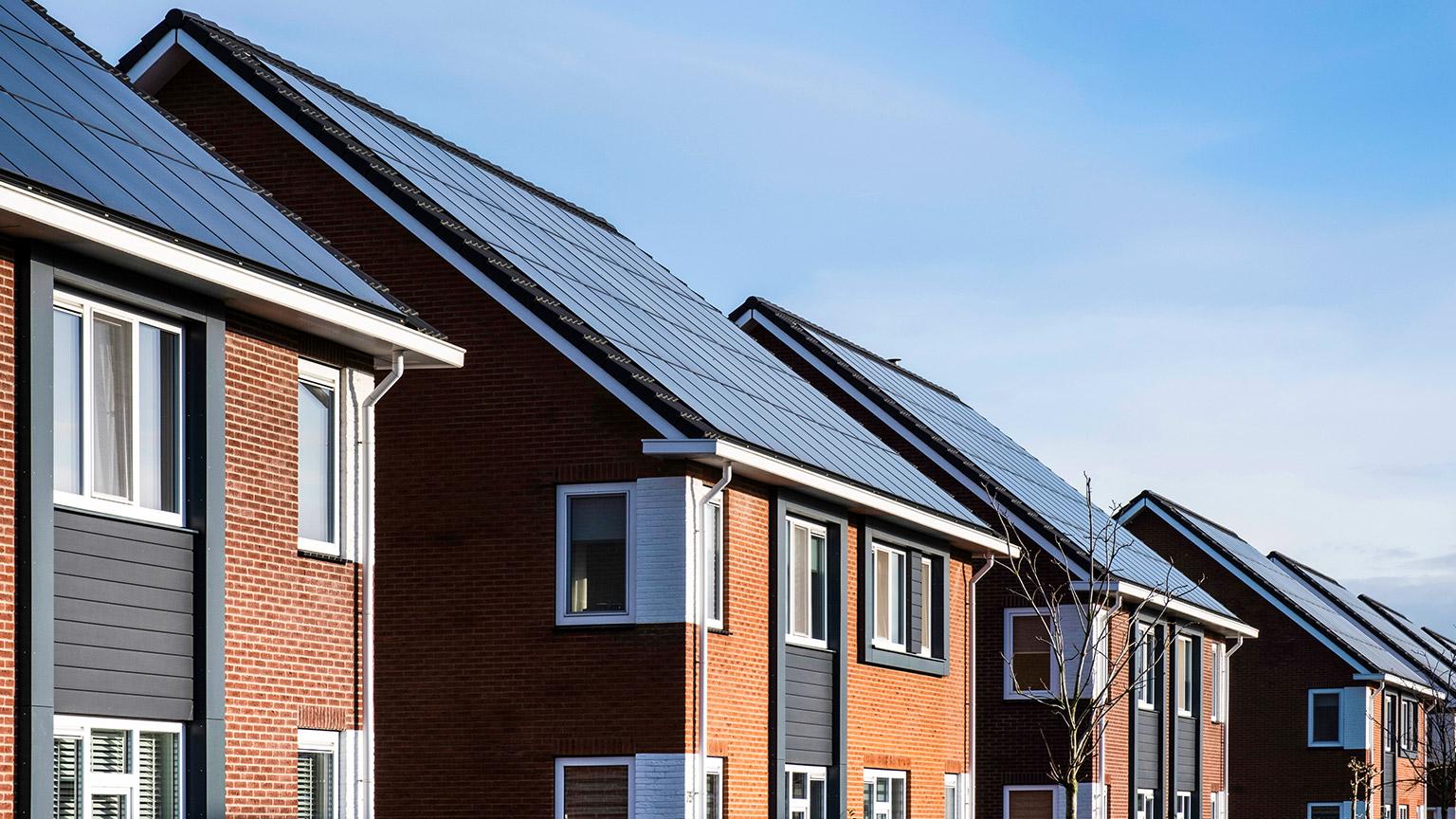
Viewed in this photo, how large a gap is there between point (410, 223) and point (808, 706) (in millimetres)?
7082

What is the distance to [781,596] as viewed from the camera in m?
21.3

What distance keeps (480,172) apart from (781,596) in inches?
Answer: 292

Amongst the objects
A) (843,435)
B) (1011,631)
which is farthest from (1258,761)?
(843,435)

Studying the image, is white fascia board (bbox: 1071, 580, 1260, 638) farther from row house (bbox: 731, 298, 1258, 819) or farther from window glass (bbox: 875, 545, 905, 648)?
window glass (bbox: 875, 545, 905, 648)

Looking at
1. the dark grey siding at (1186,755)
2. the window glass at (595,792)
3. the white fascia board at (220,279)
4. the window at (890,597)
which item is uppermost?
the white fascia board at (220,279)

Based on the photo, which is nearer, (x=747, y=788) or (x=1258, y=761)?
(x=747, y=788)

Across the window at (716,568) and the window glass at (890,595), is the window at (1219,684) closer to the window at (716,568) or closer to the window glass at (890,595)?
the window glass at (890,595)

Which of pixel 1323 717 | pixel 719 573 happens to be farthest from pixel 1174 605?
pixel 719 573

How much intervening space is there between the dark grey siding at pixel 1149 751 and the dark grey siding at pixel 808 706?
42.8ft

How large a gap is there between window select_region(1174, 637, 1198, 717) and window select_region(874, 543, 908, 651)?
44.7 ft

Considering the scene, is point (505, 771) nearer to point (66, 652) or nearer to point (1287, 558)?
point (66, 652)

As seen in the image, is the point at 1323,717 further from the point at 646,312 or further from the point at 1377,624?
the point at 646,312

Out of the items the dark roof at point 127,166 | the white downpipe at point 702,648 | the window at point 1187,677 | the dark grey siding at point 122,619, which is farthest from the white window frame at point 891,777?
the window at point 1187,677

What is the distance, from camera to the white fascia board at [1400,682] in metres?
45.8
